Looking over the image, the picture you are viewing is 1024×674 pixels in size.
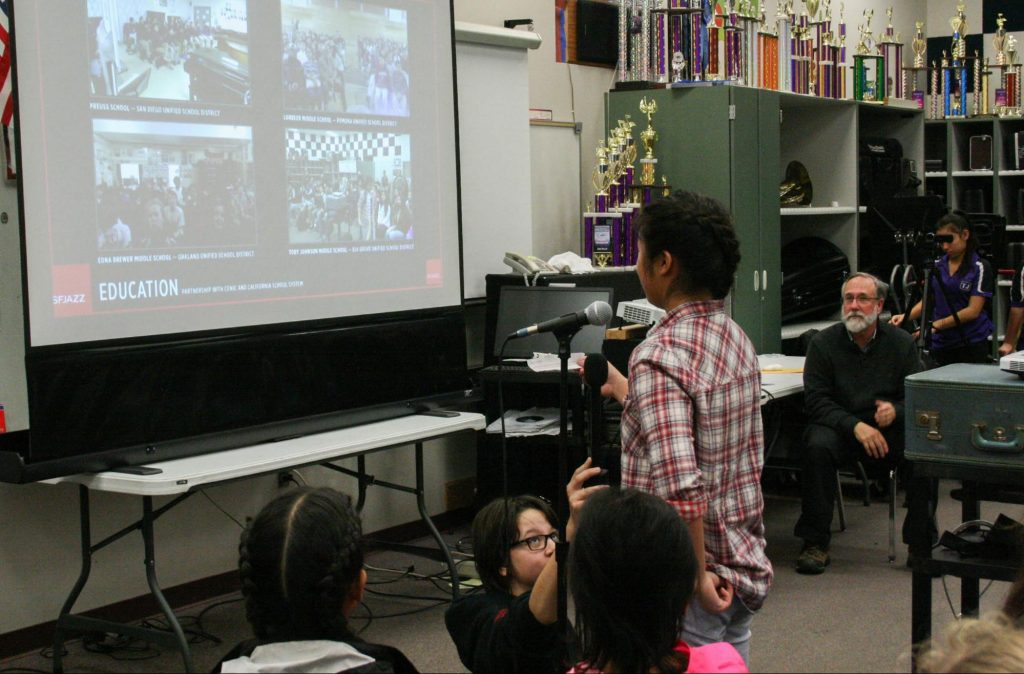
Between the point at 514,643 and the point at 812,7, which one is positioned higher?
the point at 812,7

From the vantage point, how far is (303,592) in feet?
5.20

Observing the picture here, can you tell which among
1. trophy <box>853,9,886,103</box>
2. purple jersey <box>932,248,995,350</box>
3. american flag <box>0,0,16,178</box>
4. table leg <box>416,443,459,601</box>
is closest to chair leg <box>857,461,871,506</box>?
purple jersey <box>932,248,995,350</box>

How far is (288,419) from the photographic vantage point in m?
3.65

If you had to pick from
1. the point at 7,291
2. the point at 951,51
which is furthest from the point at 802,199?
the point at 7,291

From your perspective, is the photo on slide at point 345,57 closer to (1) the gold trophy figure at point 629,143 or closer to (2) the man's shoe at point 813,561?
(1) the gold trophy figure at point 629,143

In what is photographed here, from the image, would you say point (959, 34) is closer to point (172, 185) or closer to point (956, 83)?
point (956, 83)

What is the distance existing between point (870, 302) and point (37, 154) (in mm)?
3101

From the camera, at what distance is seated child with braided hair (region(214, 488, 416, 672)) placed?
1559 millimetres

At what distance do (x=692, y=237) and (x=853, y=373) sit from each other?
2934 millimetres

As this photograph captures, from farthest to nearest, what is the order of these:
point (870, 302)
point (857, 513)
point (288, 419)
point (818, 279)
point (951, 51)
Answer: point (951, 51), point (818, 279), point (857, 513), point (870, 302), point (288, 419)

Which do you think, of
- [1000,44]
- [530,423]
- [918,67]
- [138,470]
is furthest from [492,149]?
[1000,44]

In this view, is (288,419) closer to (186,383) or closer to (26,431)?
(186,383)

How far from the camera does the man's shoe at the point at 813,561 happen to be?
4359 mm

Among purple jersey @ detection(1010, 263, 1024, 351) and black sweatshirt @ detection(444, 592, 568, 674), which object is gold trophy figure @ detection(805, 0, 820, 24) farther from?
black sweatshirt @ detection(444, 592, 568, 674)
